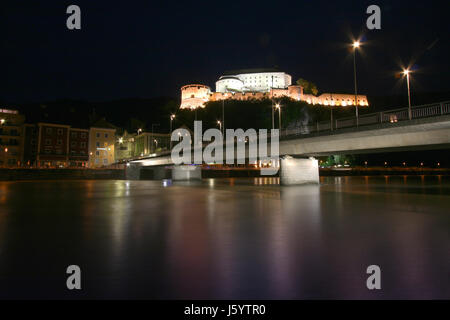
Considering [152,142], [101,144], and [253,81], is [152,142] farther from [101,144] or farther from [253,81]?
[253,81]

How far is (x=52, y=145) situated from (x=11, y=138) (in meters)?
9.91

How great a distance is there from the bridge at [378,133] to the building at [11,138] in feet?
253

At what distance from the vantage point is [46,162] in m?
80.5

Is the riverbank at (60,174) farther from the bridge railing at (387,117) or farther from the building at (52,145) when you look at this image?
the bridge railing at (387,117)

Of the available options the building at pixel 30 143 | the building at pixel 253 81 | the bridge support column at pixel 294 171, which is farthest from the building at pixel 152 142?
the bridge support column at pixel 294 171

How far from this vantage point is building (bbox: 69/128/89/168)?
3374 inches

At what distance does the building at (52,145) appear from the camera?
7938 cm

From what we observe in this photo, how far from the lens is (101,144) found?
3706 inches

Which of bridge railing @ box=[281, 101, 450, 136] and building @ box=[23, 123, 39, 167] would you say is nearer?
bridge railing @ box=[281, 101, 450, 136]

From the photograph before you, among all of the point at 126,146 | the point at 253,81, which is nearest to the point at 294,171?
the point at 126,146

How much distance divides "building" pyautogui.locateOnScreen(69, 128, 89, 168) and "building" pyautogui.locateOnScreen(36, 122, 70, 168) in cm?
144

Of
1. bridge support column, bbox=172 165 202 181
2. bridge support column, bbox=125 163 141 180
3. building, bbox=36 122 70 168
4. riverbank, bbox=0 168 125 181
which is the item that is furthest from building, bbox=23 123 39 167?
bridge support column, bbox=172 165 202 181

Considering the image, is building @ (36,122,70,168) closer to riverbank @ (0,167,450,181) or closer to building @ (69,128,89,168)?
building @ (69,128,89,168)

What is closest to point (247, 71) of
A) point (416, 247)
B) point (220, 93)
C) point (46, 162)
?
point (220, 93)
